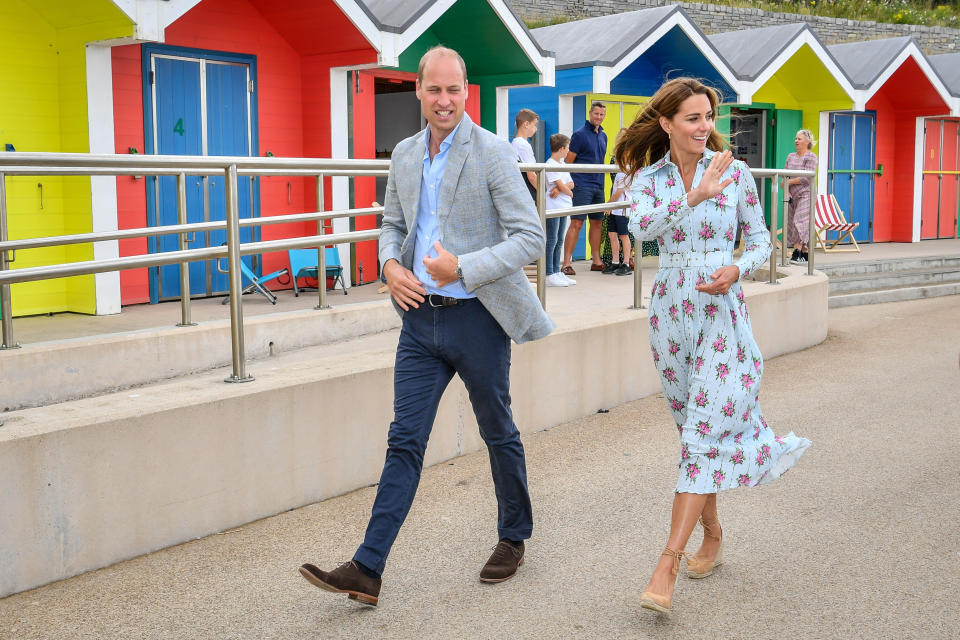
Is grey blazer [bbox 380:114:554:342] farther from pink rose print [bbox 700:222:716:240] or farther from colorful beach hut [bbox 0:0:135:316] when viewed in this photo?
colorful beach hut [bbox 0:0:135:316]

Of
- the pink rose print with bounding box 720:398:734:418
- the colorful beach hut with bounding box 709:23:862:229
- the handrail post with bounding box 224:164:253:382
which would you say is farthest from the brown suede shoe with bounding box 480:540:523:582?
the colorful beach hut with bounding box 709:23:862:229

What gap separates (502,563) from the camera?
4.00 metres

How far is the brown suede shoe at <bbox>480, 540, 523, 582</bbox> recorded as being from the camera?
3969mm

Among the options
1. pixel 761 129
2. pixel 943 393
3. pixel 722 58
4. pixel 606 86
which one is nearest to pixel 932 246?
pixel 761 129

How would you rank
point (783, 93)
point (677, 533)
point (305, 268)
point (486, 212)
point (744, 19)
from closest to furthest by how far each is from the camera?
point (677, 533) → point (486, 212) → point (305, 268) → point (783, 93) → point (744, 19)

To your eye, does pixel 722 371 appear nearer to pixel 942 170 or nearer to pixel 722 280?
pixel 722 280

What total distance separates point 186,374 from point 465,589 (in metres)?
3.05

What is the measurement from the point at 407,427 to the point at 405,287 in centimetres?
50

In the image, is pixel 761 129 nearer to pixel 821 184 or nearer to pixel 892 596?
pixel 821 184

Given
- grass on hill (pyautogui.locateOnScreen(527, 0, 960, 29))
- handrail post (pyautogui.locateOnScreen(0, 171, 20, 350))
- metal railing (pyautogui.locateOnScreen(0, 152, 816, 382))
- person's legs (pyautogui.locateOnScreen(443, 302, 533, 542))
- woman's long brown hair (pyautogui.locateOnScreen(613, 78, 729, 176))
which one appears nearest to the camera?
person's legs (pyautogui.locateOnScreen(443, 302, 533, 542))

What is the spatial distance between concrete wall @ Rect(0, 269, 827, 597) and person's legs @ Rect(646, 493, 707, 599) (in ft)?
6.12

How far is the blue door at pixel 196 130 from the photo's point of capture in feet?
32.0

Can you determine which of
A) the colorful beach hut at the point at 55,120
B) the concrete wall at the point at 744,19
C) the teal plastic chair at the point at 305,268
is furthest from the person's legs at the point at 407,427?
the concrete wall at the point at 744,19

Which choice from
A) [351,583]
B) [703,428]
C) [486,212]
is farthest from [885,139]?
[351,583]
